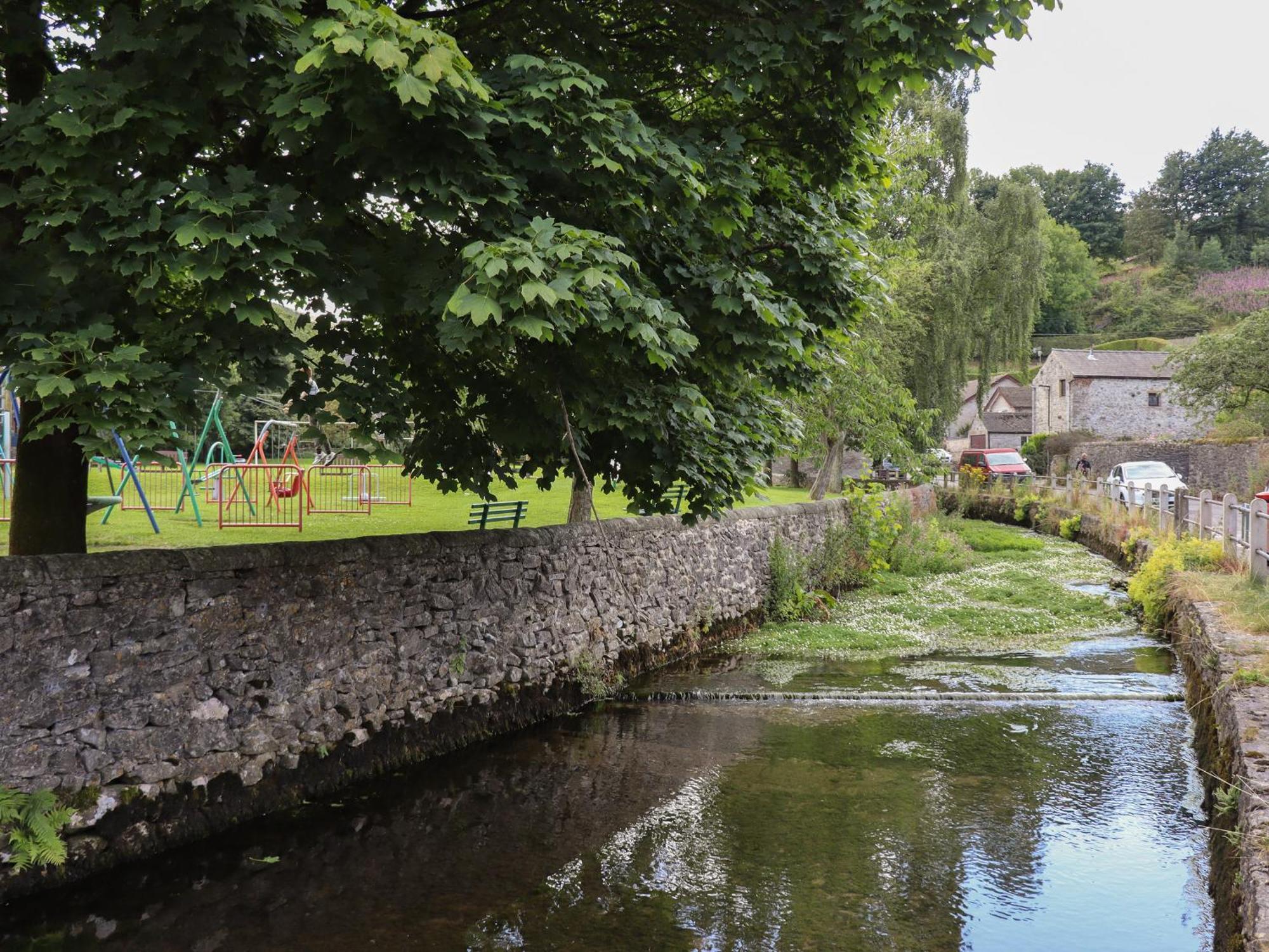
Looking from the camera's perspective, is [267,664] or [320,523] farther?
[320,523]

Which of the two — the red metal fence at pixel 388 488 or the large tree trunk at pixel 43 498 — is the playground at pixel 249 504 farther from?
the large tree trunk at pixel 43 498

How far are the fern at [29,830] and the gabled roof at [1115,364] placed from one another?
56035mm

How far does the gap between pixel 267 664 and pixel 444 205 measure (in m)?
3.93

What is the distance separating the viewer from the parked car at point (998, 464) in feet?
133

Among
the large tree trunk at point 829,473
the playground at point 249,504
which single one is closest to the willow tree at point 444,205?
the playground at point 249,504

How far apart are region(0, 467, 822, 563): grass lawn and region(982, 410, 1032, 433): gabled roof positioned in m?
49.0

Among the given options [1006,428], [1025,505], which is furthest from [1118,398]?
[1025,505]

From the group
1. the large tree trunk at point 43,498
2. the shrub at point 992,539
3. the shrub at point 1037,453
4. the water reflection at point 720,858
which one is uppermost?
the shrub at point 1037,453

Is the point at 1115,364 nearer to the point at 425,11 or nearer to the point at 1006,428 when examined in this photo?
the point at 1006,428

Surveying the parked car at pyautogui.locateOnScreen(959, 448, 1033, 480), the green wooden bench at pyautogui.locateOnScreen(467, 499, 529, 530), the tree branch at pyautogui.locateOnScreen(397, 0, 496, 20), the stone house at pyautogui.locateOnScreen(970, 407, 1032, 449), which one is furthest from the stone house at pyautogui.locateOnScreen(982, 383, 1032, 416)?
the tree branch at pyautogui.locateOnScreen(397, 0, 496, 20)

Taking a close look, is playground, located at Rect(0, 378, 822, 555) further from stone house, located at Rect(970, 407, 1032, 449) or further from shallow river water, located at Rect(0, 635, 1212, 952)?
stone house, located at Rect(970, 407, 1032, 449)

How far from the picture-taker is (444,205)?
574cm

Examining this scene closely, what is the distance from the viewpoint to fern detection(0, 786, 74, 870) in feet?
18.6

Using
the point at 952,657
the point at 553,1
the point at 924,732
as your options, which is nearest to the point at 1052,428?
the point at 952,657
